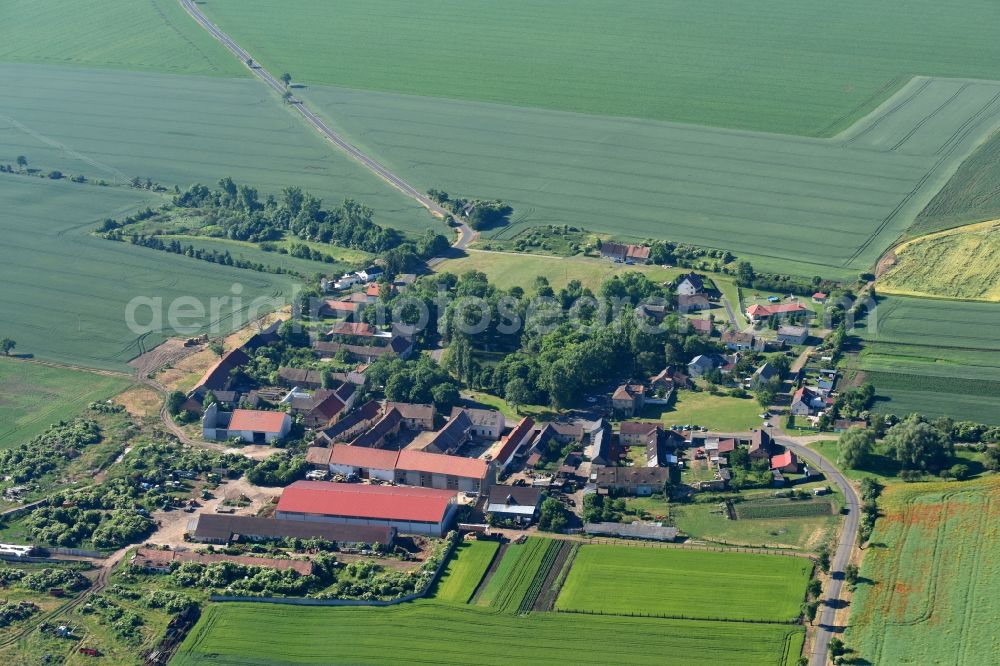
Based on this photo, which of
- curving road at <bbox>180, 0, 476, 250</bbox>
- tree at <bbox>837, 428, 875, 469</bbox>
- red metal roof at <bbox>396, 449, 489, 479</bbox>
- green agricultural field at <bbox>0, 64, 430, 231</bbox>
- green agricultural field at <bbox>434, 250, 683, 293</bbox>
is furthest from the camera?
green agricultural field at <bbox>0, 64, 430, 231</bbox>

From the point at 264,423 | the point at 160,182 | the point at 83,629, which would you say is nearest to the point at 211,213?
the point at 160,182

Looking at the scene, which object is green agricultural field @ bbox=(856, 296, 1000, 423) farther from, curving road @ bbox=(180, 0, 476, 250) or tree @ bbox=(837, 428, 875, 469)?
curving road @ bbox=(180, 0, 476, 250)

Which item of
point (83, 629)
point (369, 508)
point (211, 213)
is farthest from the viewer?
point (211, 213)

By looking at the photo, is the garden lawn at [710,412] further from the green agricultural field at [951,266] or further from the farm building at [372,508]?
the green agricultural field at [951,266]

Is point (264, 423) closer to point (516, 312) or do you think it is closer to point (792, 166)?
point (516, 312)

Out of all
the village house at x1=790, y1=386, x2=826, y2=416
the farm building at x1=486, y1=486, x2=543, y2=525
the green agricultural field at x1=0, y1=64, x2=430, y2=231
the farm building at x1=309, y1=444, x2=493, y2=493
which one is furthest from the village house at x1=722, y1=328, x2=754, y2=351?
the green agricultural field at x1=0, y1=64, x2=430, y2=231

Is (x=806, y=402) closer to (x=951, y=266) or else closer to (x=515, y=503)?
(x=515, y=503)
